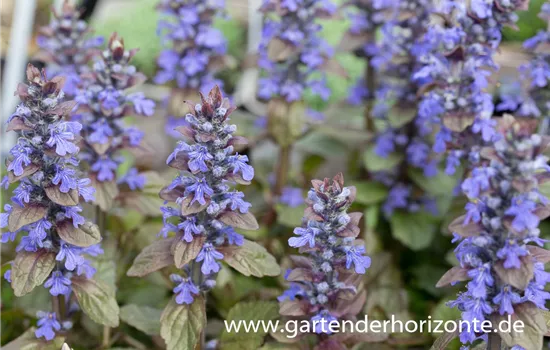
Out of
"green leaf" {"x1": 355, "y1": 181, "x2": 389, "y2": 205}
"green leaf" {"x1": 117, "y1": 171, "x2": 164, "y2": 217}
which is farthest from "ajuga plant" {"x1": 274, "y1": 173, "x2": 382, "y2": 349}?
"green leaf" {"x1": 355, "y1": 181, "x2": 389, "y2": 205}

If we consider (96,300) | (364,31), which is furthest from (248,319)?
(364,31)

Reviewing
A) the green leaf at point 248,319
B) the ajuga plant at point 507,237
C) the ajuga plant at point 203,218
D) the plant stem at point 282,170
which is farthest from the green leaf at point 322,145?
the ajuga plant at point 507,237

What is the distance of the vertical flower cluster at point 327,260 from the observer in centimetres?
237

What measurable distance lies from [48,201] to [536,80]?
235 centimetres

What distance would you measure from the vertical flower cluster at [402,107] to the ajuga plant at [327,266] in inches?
45.0

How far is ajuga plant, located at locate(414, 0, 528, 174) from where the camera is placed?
2.99 m

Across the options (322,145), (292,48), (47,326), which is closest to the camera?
(47,326)

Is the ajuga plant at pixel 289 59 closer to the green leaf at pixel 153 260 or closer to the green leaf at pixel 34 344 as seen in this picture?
the green leaf at pixel 153 260

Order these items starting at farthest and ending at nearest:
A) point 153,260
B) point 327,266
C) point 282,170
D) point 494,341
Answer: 1. point 282,170
2. point 153,260
3. point 327,266
4. point 494,341

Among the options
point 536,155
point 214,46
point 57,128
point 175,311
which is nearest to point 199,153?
point 57,128

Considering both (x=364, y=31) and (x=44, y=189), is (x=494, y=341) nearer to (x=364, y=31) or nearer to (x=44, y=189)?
(x=44, y=189)

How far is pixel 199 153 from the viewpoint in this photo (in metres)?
2.33

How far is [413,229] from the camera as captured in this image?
3.79m

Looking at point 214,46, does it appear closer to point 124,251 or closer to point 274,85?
point 274,85
